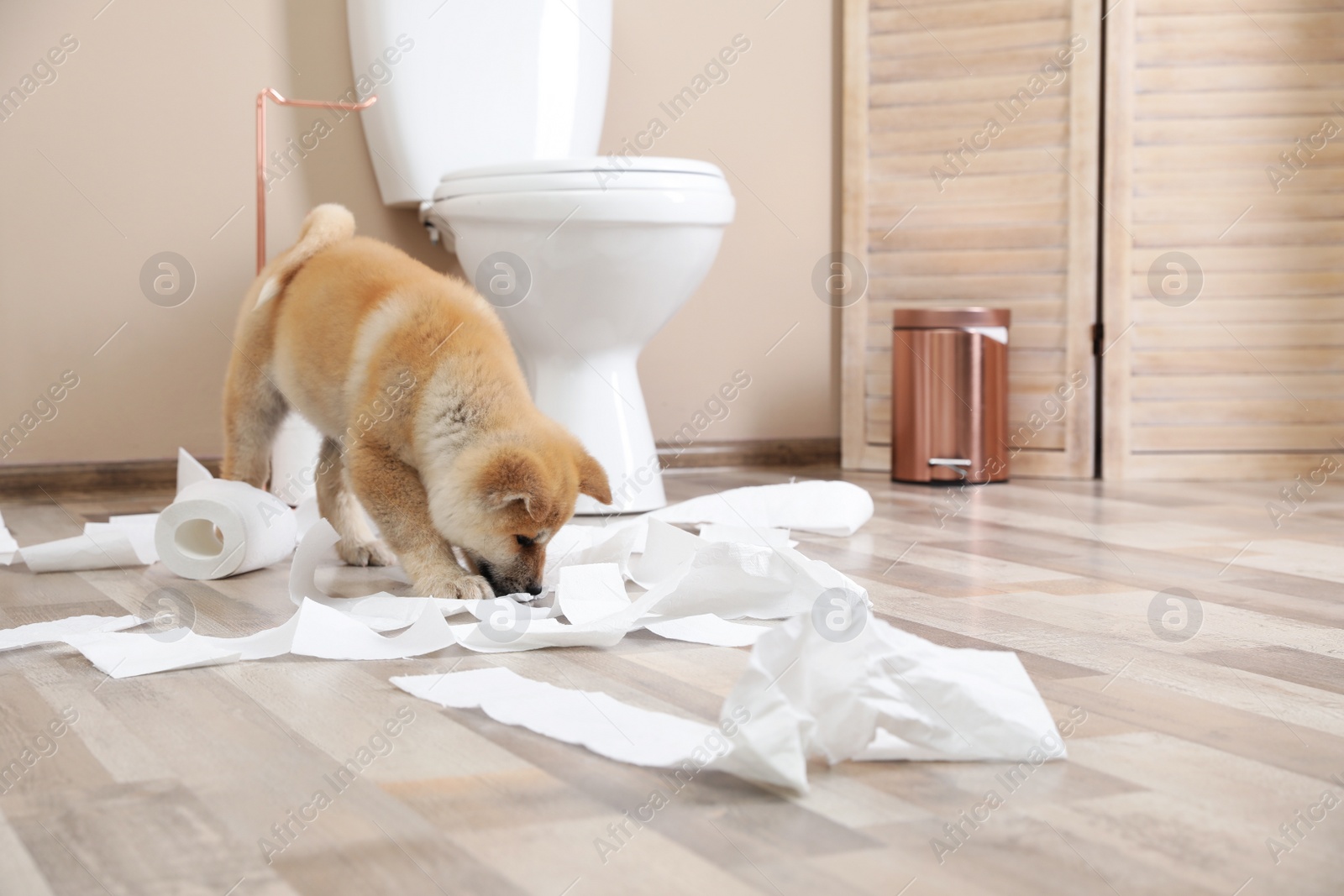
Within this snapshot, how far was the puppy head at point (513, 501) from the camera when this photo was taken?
1.45m

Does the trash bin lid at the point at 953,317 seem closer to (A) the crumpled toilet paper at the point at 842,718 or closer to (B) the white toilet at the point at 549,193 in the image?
(B) the white toilet at the point at 549,193

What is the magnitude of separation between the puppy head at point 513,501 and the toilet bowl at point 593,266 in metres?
0.80

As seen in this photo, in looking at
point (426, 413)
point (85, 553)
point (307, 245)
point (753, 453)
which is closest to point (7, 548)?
point (85, 553)

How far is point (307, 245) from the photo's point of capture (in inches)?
75.6

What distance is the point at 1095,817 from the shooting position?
86cm

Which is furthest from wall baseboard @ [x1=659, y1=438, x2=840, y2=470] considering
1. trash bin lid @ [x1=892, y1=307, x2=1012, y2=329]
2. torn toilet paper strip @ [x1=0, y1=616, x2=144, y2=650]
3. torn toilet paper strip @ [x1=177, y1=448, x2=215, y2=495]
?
torn toilet paper strip @ [x1=0, y1=616, x2=144, y2=650]

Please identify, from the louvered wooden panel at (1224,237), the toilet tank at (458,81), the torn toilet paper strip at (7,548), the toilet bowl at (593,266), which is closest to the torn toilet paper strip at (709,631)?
the toilet bowl at (593,266)

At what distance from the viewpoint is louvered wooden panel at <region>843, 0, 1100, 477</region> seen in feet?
10.2

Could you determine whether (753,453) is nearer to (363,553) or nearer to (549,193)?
(549,193)

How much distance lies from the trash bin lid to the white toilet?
2.66 ft

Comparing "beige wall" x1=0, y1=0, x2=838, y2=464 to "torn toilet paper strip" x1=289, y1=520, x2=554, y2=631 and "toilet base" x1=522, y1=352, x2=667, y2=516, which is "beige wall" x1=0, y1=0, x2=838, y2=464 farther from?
"torn toilet paper strip" x1=289, y1=520, x2=554, y2=631

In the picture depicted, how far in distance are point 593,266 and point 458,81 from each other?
0.74 m

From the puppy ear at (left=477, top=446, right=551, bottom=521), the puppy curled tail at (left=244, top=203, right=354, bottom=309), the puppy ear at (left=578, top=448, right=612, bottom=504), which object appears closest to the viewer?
the puppy ear at (left=477, top=446, right=551, bottom=521)

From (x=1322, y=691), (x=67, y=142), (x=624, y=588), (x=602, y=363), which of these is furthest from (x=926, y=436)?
(x=67, y=142)
